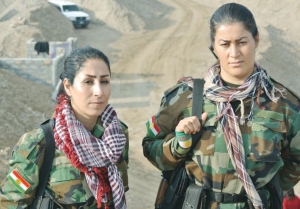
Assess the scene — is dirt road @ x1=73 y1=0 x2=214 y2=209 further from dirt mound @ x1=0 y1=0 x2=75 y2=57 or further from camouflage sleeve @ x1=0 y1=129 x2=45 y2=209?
camouflage sleeve @ x1=0 y1=129 x2=45 y2=209

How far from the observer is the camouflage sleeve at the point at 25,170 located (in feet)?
9.89

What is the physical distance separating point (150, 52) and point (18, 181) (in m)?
17.7

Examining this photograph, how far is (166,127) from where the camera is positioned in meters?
3.54

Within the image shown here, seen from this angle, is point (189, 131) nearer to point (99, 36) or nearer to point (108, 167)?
point (108, 167)

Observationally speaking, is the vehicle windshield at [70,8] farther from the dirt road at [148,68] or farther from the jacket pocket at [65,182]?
the jacket pocket at [65,182]

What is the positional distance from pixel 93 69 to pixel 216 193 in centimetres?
108

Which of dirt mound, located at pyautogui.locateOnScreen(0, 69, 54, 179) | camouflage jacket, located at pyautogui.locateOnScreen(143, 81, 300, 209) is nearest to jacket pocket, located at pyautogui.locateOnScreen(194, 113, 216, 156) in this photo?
camouflage jacket, located at pyautogui.locateOnScreen(143, 81, 300, 209)

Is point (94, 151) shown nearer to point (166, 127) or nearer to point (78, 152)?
point (78, 152)

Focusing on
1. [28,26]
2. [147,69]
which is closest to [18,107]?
[147,69]

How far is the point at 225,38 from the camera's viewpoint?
10.7ft

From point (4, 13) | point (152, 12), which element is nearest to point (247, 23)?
point (4, 13)

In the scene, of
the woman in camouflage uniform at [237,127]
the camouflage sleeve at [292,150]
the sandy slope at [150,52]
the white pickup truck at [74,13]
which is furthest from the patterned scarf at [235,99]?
the white pickup truck at [74,13]

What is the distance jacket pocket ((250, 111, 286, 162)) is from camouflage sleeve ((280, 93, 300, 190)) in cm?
8

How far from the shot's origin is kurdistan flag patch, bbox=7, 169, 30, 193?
302 centimetres
